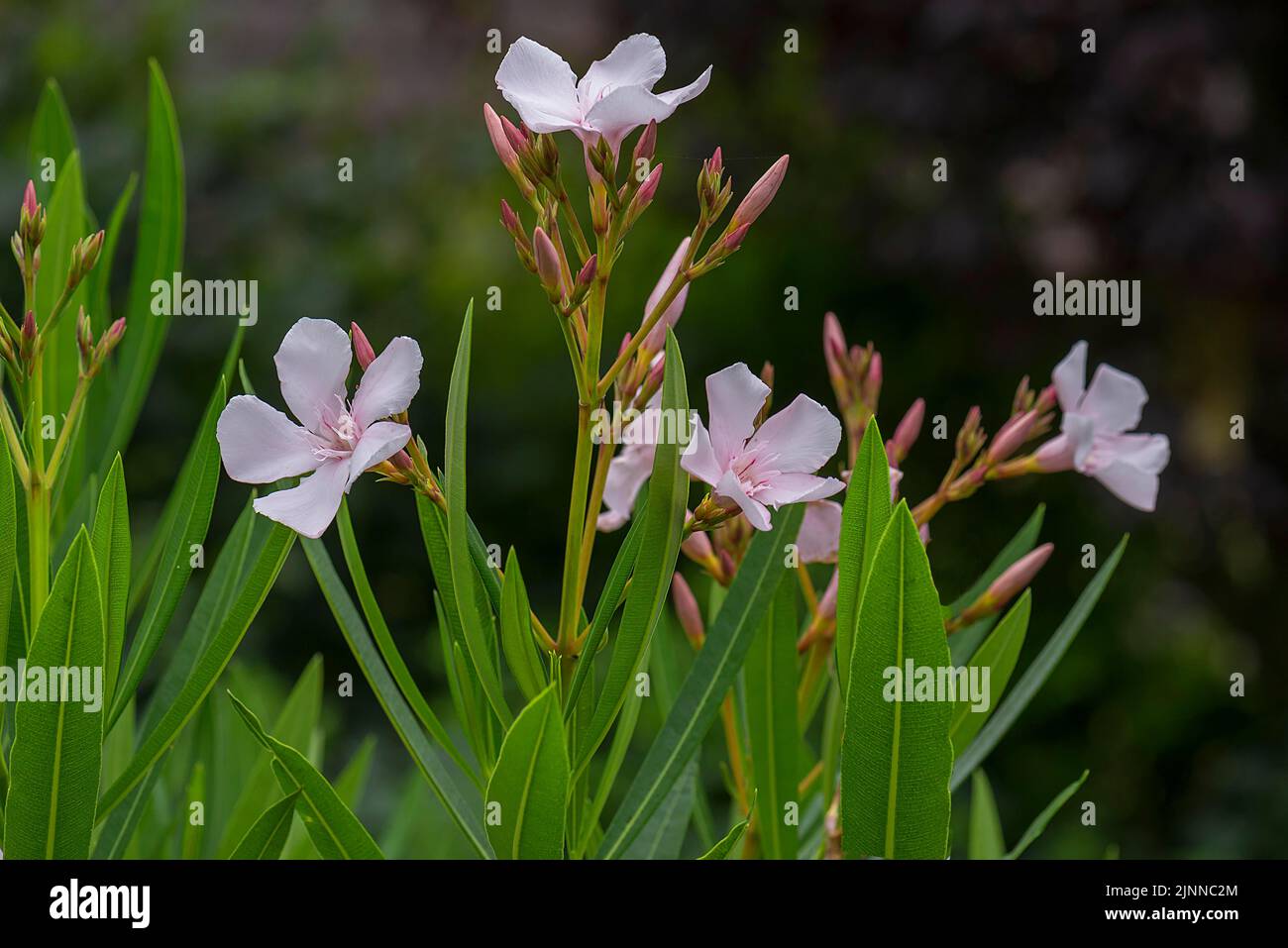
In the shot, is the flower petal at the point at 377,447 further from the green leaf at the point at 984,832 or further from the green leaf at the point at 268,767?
the green leaf at the point at 984,832

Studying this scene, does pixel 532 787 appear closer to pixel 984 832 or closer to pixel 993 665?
pixel 993 665

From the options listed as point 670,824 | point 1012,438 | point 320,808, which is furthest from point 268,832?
point 1012,438

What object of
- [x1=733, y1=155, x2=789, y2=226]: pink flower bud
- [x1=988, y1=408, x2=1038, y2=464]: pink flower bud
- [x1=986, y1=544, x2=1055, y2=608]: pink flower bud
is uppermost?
[x1=733, y1=155, x2=789, y2=226]: pink flower bud

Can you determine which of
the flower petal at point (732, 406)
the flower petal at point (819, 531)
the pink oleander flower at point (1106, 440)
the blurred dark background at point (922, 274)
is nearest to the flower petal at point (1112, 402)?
the pink oleander flower at point (1106, 440)

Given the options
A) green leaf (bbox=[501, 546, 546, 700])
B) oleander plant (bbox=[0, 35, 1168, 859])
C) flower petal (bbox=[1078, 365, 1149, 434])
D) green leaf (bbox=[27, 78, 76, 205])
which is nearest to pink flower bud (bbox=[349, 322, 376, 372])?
oleander plant (bbox=[0, 35, 1168, 859])

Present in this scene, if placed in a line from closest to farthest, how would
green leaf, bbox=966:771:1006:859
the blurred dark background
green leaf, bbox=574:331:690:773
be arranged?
green leaf, bbox=574:331:690:773 → green leaf, bbox=966:771:1006:859 → the blurred dark background

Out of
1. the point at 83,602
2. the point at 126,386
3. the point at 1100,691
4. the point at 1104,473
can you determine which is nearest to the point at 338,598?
the point at 83,602

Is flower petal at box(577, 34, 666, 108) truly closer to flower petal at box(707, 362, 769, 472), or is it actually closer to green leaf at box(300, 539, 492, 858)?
flower petal at box(707, 362, 769, 472)
